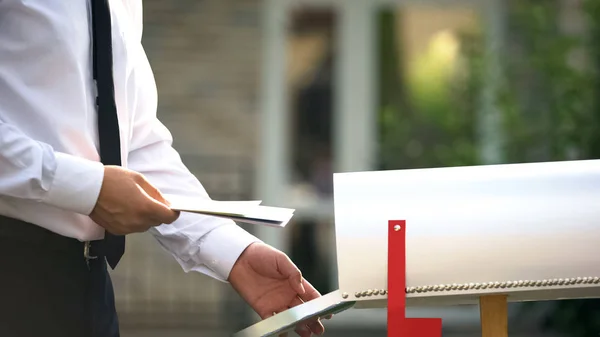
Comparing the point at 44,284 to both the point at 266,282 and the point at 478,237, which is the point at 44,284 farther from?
the point at 478,237

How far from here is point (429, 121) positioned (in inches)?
315

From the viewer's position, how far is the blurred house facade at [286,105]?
6961 mm

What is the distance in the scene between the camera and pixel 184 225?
2049mm

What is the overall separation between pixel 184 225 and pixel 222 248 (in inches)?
3.4

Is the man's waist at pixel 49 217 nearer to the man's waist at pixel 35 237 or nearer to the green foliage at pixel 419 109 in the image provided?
the man's waist at pixel 35 237

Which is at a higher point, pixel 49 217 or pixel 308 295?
pixel 49 217

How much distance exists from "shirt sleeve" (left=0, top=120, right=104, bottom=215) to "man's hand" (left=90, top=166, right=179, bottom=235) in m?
0.01

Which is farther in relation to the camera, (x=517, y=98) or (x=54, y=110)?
(x=517, y=98)

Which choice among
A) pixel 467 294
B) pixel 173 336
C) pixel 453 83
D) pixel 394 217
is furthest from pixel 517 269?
pixel 453 83

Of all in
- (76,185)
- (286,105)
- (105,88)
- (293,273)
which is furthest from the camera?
(286,105)

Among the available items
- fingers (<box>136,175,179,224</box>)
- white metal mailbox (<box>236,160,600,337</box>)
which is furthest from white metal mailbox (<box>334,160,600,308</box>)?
fingers (<box>136,175,179,224</box>)

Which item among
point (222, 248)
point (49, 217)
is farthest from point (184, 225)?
point (49, 217)

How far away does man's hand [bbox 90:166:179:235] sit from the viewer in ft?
5.46

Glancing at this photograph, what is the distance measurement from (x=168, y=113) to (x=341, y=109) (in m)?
1.36
